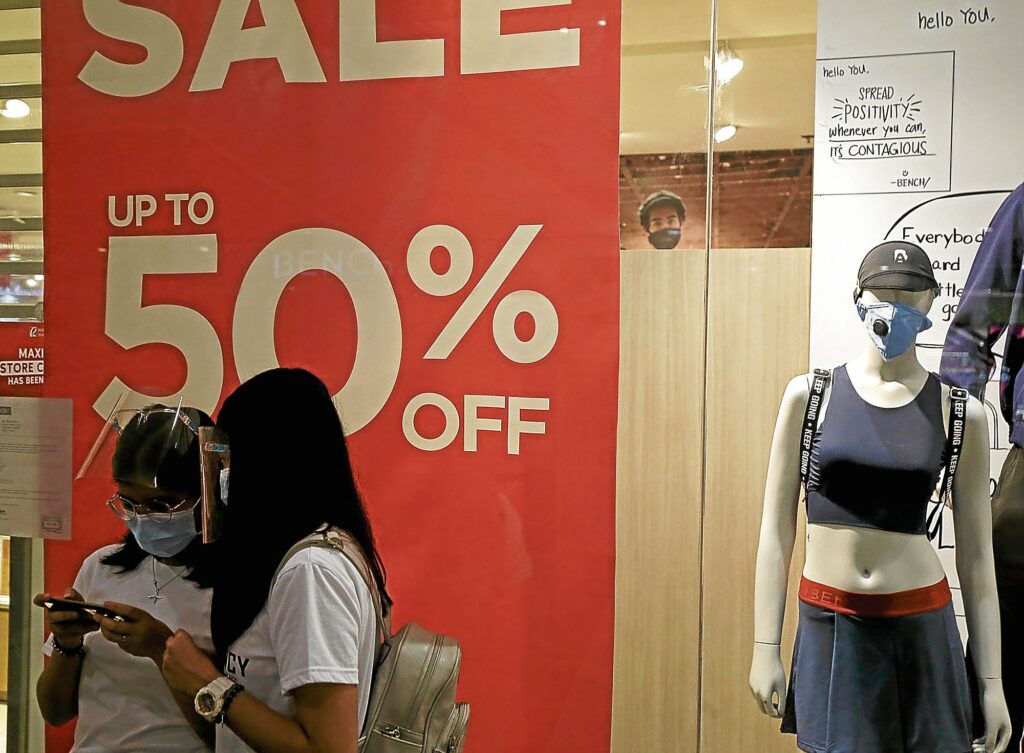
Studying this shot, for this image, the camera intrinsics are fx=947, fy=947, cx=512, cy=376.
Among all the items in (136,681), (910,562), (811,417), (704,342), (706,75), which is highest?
(706,75)

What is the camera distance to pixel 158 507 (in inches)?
73.4

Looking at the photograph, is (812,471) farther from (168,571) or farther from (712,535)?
(168,571)

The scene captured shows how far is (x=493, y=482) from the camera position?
6.29ft

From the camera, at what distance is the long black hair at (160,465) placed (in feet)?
6.00

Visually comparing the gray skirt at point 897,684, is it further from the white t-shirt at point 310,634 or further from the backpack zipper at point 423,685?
the white t-shirt at point 310,634

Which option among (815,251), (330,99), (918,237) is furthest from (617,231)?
(330,99)

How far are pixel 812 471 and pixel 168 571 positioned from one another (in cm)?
126

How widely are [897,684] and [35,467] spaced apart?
1905mm

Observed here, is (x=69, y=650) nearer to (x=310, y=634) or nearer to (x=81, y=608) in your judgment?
(x=81, y=608)

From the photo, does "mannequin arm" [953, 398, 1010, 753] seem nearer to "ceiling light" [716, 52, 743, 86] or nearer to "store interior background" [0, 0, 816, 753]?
"store interior background" [0, 0, 816, 753]

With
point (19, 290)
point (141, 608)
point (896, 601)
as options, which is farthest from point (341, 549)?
point (19, 290)

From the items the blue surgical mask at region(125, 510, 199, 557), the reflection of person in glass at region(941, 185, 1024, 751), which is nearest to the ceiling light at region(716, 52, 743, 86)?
the reflection of person in glass at region(941, 185, 1024, 751)

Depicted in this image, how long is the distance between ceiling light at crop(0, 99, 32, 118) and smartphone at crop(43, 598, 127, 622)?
1127mm

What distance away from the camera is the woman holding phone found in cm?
185
